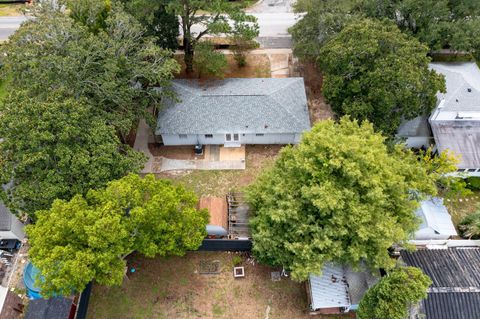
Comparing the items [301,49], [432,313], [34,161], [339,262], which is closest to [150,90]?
[34,161]

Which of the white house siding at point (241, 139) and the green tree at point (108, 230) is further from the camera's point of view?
the white house siding at point (241, 139)

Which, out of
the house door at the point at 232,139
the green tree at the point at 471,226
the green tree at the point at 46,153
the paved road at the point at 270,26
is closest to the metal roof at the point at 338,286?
the green tree at the point at 471,226

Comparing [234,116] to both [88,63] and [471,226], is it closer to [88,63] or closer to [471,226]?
[88,63]

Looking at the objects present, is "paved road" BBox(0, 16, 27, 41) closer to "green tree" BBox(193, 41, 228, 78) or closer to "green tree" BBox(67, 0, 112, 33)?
"green tree" BBox(67, 0, 112, 33)

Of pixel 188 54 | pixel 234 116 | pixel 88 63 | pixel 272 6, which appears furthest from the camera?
pixel 272 6

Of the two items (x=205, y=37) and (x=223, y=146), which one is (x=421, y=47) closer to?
(x=223, y=146)

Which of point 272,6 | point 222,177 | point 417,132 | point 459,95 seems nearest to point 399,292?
point 222,177

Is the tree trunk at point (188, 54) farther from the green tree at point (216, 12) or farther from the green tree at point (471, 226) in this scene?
the green tree at point (471, 226)

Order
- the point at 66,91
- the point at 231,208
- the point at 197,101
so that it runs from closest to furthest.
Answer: the point at 66,91 < the point at 231,208 < the point at 197,101
